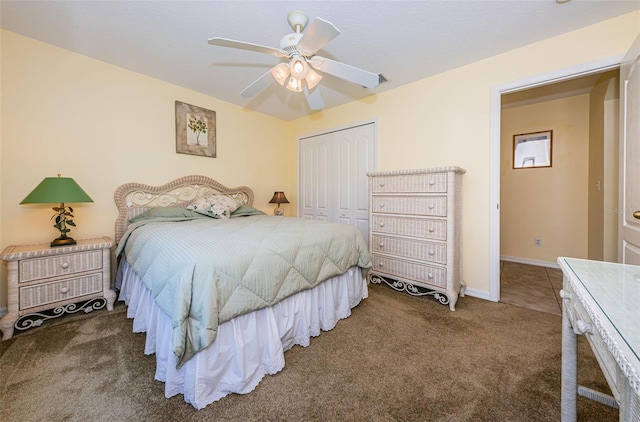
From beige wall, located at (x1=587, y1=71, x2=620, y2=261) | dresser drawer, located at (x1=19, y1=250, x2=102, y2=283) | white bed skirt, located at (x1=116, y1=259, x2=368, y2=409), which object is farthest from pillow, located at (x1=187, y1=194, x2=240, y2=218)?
beige wall, located at (x1=587, y1=71, x2=620, y2=261)

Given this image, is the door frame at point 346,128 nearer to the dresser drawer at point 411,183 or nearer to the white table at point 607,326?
the dresser drawer at point 411,183

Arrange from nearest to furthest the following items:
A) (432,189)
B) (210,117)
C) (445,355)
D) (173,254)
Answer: (173,254) < (445,355) < (432,189) < (210,117)

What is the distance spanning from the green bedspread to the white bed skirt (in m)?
0.11

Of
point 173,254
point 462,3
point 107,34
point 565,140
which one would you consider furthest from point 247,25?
point 565,140

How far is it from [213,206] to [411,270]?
7.87 feet

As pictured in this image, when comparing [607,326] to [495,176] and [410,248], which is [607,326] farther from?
[495,176]

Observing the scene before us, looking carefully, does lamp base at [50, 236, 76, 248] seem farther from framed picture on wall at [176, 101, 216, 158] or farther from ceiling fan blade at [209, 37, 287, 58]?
ceiling fan blade at [209, 37, 287, 58]

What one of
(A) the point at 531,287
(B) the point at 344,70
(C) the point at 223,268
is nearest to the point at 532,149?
(A) the point at 531,287

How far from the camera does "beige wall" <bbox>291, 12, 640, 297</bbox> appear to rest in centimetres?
207

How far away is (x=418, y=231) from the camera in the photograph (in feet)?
8.19

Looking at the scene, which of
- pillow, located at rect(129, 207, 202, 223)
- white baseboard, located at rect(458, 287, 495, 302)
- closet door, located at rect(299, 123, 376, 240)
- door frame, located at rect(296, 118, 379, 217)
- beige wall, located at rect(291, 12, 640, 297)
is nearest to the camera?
beige wall, located at rect(291, 12, 640, 297)

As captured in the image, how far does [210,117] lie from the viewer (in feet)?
11.2

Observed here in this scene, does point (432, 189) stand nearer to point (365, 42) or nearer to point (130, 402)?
point (365, 42)

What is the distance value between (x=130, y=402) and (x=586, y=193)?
530cm
